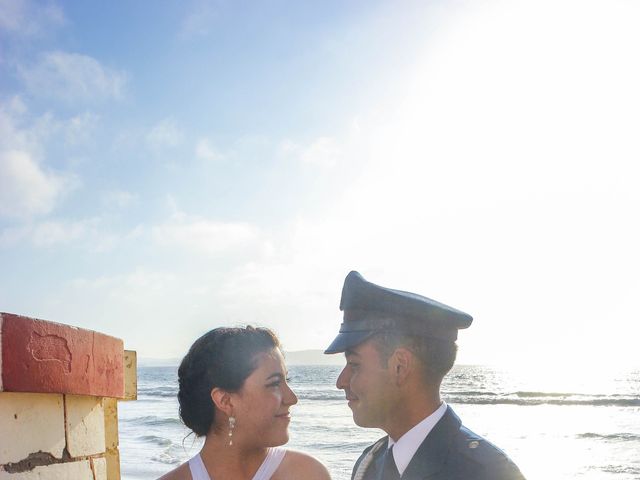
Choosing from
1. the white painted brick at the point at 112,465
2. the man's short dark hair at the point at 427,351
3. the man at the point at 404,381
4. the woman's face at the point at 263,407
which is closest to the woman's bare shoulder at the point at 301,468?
the woman's face at the point at 263,407

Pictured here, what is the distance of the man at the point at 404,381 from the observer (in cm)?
200

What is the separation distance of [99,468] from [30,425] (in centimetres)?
49

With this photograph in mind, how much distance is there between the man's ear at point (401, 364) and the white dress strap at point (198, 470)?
1.04 m

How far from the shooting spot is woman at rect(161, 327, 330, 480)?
271 centimetres

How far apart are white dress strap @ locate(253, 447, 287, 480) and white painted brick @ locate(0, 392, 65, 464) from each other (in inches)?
32.2

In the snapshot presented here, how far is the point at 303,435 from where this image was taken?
17.8 metres

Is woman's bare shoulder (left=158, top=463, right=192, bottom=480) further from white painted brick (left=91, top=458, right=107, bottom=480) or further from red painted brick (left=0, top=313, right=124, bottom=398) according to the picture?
red painted brick (left=0, top=313, right=124, bottom=398)

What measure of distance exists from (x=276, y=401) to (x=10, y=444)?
101 cm

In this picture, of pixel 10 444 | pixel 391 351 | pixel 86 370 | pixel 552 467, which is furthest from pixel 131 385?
pixel 552 467

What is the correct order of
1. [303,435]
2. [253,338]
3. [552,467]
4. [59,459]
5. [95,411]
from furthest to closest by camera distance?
[303,435]
[552,467]
[253,338]
[95,411]
[59,459]

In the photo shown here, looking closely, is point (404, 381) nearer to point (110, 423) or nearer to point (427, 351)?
point (427, 351)

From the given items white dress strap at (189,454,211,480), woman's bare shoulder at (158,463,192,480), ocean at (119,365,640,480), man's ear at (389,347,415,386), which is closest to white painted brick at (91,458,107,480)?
woman's bare shoulder at (158,463,192,480)

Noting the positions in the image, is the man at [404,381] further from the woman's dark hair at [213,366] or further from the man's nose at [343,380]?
the woman's dark hair at [213,366]

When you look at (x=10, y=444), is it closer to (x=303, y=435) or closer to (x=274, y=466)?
(x=274, y=466)
